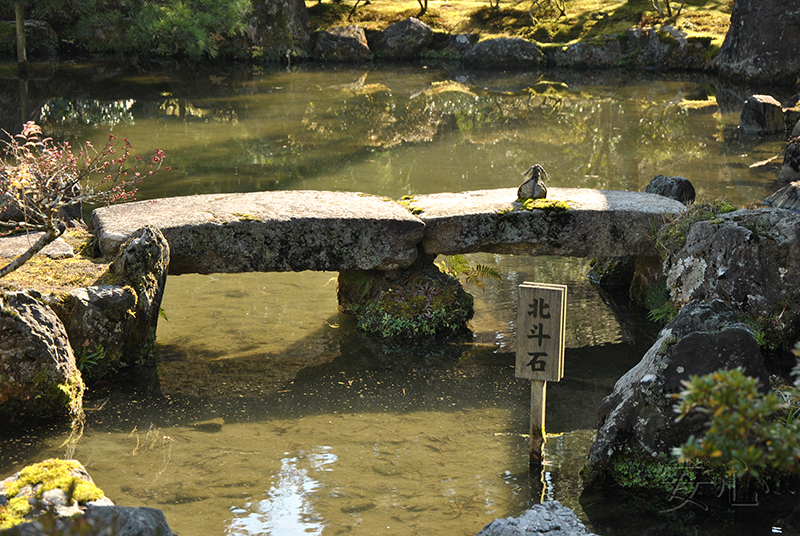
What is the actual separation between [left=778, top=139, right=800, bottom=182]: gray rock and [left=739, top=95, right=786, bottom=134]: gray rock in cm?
450

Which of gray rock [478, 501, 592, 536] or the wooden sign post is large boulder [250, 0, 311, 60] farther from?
gray rock [478, 501, 592, 536]

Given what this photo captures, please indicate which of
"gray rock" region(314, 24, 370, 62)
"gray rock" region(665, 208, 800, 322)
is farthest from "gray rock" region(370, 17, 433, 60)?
"gray rock" region(665, 208, 800, 322)

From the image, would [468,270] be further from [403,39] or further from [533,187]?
[403,39]

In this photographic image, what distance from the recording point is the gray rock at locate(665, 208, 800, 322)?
7.04 metres

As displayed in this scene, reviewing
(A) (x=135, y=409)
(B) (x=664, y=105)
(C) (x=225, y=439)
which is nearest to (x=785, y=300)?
(C) (x=225, y=439)

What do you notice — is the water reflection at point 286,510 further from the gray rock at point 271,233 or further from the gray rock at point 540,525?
the gray rock at point 271,233

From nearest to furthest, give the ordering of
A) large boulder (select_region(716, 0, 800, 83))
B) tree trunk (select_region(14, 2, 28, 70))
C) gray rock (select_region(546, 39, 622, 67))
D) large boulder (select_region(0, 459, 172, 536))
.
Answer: large boulder (select_region(0, 459, 172, 536)) < large boulder (select_region(716, 0, 800, 83)) < tree trunk (select_region(14, 2, 28, 70)) < gray rock (select_region(546, 39, 622, 67))

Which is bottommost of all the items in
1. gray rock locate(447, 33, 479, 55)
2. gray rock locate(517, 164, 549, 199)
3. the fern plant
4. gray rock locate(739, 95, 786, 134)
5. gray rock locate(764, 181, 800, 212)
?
the fern plant

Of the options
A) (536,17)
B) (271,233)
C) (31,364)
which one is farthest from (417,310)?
(536,17)

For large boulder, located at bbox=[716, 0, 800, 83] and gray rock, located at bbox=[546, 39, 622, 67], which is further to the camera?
gray rock, located at bbox=[546, 39, 622, 67]

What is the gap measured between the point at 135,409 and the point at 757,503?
16.1ft

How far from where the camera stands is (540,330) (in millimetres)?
5090

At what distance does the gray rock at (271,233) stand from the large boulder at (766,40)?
2203cm

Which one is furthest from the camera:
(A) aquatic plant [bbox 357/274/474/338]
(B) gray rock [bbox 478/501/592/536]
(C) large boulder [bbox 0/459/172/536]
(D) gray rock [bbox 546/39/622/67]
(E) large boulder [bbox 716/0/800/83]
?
(D) gray rock [bbox 546/39/622/67]
